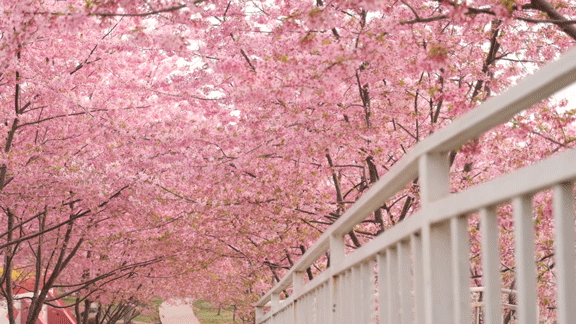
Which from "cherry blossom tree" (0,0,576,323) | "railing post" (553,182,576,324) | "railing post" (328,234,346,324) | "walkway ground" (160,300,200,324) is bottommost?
"railing post" (553,182,576,324)

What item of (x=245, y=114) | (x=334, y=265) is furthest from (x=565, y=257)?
(x=245, y=114)

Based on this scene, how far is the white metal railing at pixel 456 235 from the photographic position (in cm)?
111

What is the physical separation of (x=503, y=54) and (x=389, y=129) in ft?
5.17

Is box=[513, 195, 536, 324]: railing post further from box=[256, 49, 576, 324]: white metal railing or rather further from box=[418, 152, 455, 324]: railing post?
box=[418, 152, 455, 324]: railing post

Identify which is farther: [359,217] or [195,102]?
[195,102]

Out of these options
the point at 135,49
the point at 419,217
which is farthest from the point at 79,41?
the point at 419,217

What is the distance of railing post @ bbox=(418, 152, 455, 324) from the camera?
5.43 feet

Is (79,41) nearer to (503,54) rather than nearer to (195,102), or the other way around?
(195,102)

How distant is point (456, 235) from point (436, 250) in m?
0.13

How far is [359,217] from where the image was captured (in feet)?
8.61

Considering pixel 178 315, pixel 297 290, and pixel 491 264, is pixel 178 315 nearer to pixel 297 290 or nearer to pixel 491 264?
pixel 297 290

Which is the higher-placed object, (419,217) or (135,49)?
(135,49)

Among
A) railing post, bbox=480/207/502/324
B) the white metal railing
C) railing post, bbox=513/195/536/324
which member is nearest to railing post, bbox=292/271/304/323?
the white metal railing

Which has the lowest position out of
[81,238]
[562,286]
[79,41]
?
[562,286]
